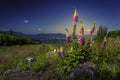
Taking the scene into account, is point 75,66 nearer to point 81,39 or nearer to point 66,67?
point 66,67

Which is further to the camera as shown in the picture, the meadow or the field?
the field

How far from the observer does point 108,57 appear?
11070 millimetres

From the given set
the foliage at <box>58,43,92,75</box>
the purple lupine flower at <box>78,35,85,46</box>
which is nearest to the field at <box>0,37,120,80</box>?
the foliage at <box>58,43,92,75</box>

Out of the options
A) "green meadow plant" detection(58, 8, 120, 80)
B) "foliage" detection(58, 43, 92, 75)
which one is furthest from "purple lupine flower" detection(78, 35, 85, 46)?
"foliage" detection(58, 43, 92, 75)

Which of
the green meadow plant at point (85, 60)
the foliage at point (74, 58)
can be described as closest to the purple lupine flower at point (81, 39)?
the green meadow plant at point (85, 60)

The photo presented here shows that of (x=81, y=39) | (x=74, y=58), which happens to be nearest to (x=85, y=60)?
(x=74, y=58)

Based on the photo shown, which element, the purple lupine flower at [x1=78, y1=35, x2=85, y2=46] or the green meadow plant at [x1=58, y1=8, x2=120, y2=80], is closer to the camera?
the green meadow plant at [x1=58, y1=8, x2=120, y2=80]

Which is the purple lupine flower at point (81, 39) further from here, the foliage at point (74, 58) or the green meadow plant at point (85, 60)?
the foliage at point (74, 58)

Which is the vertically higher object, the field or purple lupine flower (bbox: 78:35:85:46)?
purple lupine flower (bbox: 78:35:85:46)

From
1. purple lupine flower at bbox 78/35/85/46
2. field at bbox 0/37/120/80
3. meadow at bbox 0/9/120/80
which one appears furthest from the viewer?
purple lupine flower at bbox 78/35/85/46

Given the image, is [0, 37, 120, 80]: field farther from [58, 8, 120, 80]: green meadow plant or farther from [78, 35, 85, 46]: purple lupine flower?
[78, 35, 85, 46]: purple lupine flower

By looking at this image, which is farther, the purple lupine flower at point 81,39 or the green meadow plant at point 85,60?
the purple lupine flower at point 81,39

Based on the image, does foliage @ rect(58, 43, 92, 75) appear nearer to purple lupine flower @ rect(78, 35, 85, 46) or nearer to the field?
the field

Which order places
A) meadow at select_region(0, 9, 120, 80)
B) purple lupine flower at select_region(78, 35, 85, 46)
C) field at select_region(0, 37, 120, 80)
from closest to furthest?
meadow at select_region(0, 9, 120, 80)
field at select_region(0, 37, 120, 80)
purple lupine flower at select_region(78, 35, 85, 46)
